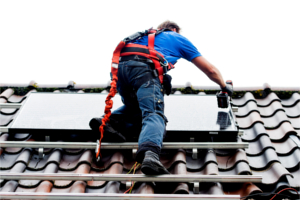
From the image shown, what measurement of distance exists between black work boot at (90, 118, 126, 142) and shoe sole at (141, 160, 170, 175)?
28.3 inches

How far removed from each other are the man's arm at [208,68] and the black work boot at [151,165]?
1113mm

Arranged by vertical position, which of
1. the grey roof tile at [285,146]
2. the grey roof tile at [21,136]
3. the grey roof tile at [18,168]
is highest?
the grey roof tile at [21,136]

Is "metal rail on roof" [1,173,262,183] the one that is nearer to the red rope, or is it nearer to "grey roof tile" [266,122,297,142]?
the red rope

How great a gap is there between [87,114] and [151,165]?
1.52 metres

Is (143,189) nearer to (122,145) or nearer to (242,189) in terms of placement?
(122,145)

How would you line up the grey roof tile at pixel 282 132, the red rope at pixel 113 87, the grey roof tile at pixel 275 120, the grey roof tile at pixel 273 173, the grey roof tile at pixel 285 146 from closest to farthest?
1. the grey roof tile at pixel 273 173
2. the red rope at pixel 113 87
3. the grey roof tile at pixel 285 146
4. the grey roof tile at pixel 282 132
5. the grey roof tile at pixel 275 120

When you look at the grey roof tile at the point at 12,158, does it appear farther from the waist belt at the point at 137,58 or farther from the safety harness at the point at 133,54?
the waist belt at the point at 137,58

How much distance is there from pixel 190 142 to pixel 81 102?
5.09ft

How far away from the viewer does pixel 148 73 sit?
10.2 feet

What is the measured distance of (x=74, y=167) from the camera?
3119 millimetres

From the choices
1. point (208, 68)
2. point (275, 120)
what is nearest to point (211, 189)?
point (208, 68)

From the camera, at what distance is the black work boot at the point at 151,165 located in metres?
2.55

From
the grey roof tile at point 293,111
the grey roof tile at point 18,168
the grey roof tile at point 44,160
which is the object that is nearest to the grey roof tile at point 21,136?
the grey roof tile at point 44,160

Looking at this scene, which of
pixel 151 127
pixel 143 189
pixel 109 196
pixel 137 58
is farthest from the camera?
pixel 137 58
